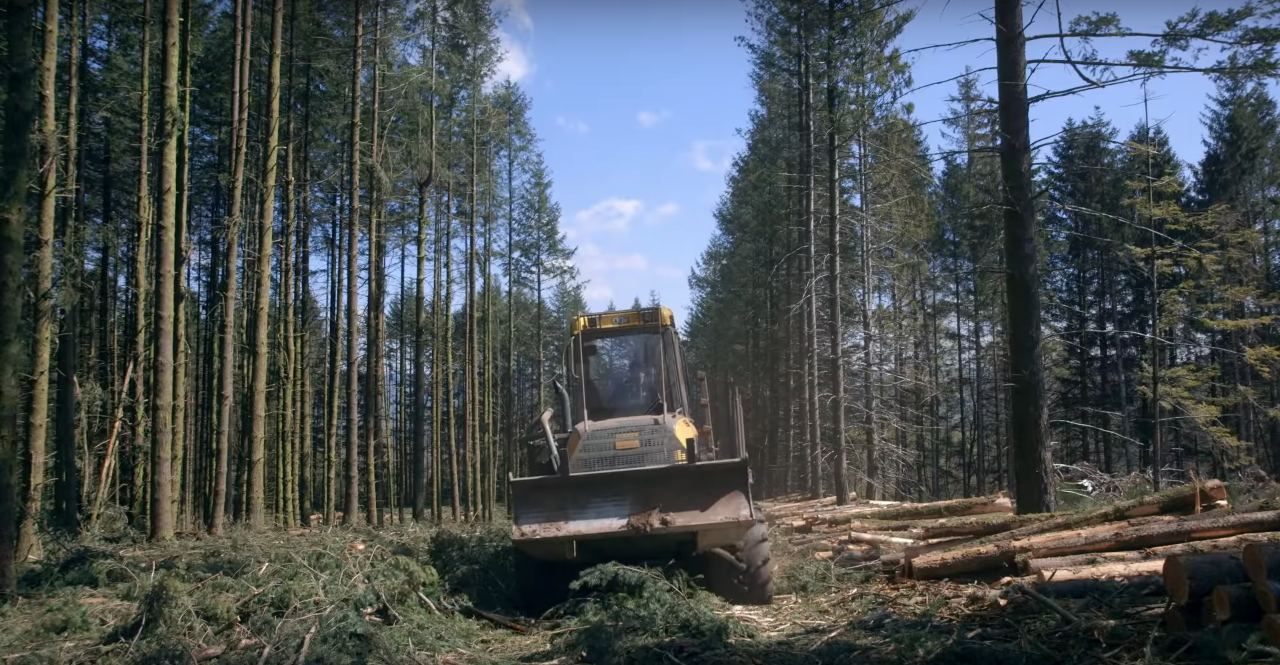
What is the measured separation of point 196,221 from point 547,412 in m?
20.7

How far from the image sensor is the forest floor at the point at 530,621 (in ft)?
20.5

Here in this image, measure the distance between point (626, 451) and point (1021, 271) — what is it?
17.4 feet

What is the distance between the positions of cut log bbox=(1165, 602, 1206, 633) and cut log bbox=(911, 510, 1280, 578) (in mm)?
2109

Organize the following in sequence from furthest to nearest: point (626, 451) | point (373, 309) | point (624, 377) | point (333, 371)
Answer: point (333, 371) < point (373, 309) < point (624, 377) < point (626, 451)

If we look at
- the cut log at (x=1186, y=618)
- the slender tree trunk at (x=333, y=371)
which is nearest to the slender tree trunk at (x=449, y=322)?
the slender tree trunk at (x=333, y=371)

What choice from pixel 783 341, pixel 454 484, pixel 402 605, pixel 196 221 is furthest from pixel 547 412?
pixel 783 341

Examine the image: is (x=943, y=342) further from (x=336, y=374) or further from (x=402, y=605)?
(x=402, y=605)

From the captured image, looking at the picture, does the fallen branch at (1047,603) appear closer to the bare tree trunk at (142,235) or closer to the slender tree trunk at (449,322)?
the bare tree trunk at (142,235)

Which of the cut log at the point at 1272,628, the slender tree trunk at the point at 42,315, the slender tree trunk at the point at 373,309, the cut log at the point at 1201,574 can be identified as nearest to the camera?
Answer: the cut log at the point at 1272,628

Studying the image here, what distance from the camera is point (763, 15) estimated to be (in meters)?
25.5

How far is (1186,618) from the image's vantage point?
5.84 meters

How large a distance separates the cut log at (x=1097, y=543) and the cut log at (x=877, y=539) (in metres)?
2.12

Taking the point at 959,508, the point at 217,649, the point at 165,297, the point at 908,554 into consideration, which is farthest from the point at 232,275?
the point at 959,508

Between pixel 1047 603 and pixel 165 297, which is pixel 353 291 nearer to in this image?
pixel 165 297
